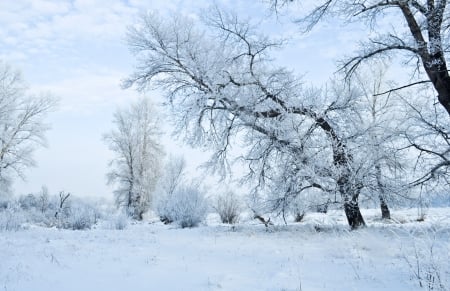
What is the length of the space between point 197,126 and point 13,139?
19200 mm

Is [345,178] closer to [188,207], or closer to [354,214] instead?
[354,214]

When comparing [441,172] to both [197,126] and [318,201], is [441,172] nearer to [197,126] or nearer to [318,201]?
[318,201]

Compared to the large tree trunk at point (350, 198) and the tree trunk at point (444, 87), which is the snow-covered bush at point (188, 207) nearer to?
the large tree trunk at point (350, 198)

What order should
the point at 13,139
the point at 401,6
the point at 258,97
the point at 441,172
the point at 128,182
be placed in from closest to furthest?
the point at 401,6 < the point at 441,172 < the point at 258,97 < the point at 13,139 < the point at 128,182

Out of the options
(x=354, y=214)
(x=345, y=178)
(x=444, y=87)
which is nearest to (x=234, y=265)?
(x=345, y=178)

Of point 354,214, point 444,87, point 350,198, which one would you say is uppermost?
point 444,87

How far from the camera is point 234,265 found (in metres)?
5.90

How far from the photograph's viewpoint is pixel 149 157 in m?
30.5

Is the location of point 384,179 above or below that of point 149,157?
below

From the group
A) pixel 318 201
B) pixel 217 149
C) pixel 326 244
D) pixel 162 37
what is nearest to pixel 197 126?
pixel 217 149

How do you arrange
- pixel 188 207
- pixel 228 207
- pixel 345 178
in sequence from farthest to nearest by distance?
pixel 228 207 → pixel 188 207 → pixel 345 178

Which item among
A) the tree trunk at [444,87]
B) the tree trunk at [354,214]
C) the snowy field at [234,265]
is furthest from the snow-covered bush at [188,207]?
the tree trunk at [444,87]

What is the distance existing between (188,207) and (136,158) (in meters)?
15.6

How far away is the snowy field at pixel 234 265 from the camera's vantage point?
443 centimetres
